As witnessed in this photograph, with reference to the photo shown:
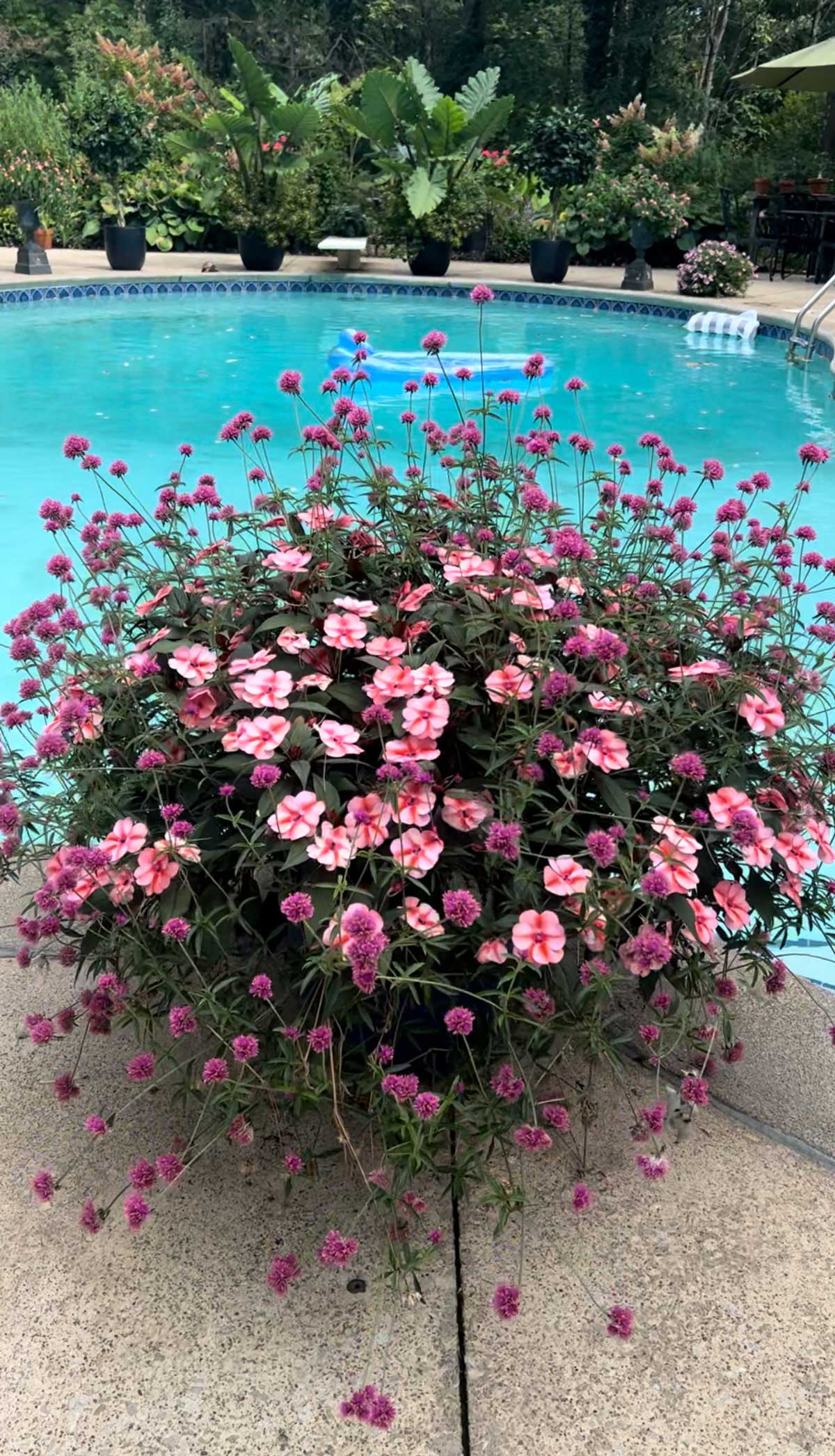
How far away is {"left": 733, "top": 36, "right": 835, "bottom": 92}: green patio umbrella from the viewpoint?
1380 centimetres

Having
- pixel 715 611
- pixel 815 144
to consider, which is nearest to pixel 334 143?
pixel 815 144

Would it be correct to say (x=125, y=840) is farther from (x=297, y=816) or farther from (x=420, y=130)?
(x=420, y=130)

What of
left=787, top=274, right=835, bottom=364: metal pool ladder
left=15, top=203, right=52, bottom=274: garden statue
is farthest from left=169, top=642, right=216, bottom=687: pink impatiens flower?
left=15, top=203, right=52, bottom=274: garden statue

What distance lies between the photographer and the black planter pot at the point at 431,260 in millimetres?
16516

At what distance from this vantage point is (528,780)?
1.59m

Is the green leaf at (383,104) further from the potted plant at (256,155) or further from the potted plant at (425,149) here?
the potted plant at (256,155)

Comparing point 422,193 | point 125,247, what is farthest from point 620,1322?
point 125,247

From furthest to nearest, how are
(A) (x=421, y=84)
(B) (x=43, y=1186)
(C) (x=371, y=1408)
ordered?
(A) (x=421, y=84), (B) (x=43, y=1186), (C) (x=371, y=1408)

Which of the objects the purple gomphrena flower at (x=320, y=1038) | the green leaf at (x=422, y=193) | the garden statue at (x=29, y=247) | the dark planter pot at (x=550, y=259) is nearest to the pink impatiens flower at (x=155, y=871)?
the purple gomphrena flower at (x=320, y=1038)

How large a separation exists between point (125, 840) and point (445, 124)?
16.4 meters

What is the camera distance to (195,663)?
1.79m

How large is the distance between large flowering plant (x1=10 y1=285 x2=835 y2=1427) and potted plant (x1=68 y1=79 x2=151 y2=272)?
15844 millimetres

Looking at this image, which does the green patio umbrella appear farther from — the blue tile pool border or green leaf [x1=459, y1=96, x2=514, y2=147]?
green leaf [x1=459, y1=96, x2=514, y2=147]

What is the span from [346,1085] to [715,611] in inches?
42.1
